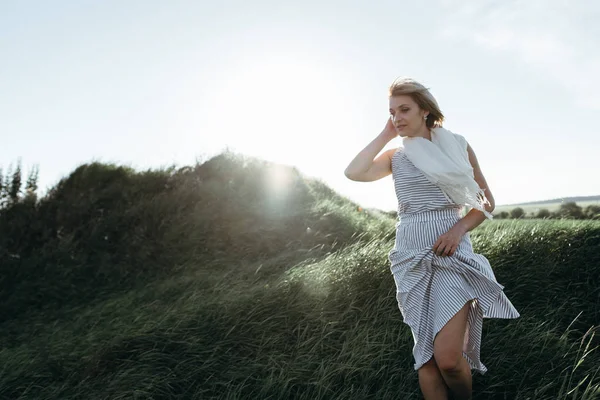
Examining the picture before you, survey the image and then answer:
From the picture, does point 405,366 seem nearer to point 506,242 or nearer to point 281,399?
point 281,399

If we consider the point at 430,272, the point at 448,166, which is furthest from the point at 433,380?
the point at 448,166

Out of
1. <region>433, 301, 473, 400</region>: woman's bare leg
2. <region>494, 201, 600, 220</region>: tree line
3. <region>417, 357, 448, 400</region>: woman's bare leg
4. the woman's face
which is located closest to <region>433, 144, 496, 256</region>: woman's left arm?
<region>433, 301, 473, 400</region>: woman's bare leg

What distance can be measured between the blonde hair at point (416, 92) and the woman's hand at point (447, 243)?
2.26 feet

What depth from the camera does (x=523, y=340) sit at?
4.02 meters

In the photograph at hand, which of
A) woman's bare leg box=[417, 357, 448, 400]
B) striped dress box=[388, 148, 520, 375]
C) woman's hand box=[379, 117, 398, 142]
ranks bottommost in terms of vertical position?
woman's bare leg box=[417, 357, 448, 400]

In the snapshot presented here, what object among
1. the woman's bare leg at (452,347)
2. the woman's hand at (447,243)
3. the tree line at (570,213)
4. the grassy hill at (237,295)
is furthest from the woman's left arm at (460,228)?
the tree line at (570,213)

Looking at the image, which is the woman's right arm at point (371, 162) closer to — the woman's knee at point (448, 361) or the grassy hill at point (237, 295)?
the woman's knee at point (448, 361)

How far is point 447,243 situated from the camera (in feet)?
8.31

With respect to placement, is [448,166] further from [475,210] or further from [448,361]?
[448,361]

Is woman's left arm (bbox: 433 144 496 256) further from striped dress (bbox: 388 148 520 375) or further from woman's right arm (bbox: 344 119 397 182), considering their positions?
woman's right arm (bbox: 344 119 397 182)

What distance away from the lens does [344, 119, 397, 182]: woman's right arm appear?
9.15 feet

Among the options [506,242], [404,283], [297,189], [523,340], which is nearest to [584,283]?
[506,242]

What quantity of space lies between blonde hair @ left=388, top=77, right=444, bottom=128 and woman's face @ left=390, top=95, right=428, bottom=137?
23 mm

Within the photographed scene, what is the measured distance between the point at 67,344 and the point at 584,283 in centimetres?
539
